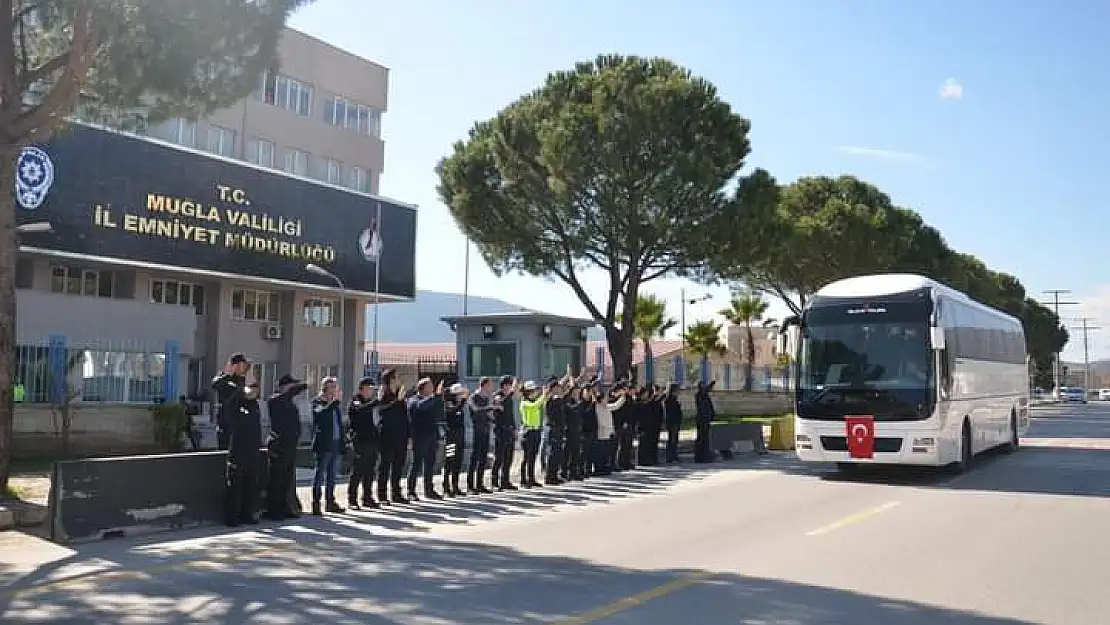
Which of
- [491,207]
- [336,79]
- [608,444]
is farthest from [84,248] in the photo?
[608,444]

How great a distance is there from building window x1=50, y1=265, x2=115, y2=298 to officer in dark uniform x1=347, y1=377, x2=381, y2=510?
18674 millimetres

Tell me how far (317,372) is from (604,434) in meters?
22.5

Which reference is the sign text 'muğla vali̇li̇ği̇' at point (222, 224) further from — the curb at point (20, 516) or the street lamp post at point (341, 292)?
the curb at point (20, 516)

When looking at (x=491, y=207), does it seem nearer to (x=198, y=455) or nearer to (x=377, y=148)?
(x=377, y=148)

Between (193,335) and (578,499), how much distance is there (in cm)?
1954

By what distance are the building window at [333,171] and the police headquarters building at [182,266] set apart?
240 cm

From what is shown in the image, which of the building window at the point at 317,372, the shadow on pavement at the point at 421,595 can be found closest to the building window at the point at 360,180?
the building window at the point at 317,372

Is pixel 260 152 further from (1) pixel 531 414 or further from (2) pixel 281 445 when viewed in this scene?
(2) pixel 281 445

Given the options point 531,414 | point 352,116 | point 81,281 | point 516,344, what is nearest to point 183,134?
point 81,281

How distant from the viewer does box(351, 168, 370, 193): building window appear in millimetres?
41688

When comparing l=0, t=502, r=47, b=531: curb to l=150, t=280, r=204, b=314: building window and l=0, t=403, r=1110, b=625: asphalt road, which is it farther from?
l=150, t=280, r=204, b=314: building window

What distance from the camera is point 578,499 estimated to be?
15.5 m

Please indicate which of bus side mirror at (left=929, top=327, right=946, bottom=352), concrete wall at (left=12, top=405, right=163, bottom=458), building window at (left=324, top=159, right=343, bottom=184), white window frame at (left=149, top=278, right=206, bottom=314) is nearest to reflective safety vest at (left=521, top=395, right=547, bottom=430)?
bus side mirror at (left=929, top=327, right=946, bottom=352)

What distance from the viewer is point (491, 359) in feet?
115
